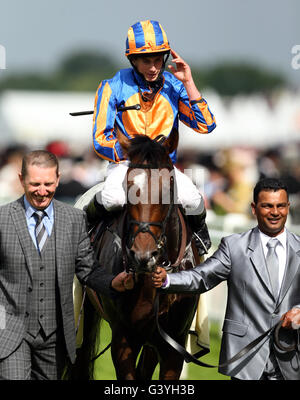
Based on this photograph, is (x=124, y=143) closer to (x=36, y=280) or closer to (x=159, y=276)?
(x=159, y=276)

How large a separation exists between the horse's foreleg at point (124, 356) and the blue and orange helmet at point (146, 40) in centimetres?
175

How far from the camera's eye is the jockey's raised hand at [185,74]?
16.6ft

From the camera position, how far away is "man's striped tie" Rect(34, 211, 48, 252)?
440 centimetres

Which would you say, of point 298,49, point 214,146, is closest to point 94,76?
point 214,146

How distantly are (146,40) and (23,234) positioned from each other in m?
1.52

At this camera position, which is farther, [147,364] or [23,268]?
[147,364]

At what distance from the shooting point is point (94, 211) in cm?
535

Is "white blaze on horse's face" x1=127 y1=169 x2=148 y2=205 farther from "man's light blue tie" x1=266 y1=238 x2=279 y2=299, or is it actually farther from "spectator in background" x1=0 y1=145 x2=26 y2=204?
"spectator in background" x1=0 y1=145 x2=26 y2=204

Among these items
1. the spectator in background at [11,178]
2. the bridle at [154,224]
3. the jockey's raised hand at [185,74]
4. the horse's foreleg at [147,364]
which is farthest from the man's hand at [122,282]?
the spectator in background at [11,178]

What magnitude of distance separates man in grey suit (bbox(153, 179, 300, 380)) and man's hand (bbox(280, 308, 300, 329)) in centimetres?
2

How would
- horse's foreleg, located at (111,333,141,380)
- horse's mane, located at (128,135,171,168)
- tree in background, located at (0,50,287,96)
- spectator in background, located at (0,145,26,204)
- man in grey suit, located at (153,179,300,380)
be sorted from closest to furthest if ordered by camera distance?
man in grey suit, located at (153,179,300,380) < horse's mane, located at (128,135,171,168) < horse's foreleg, located at (111,333,141,380) < spectator in background, located at (0,145,26,204) < tree in background, located at (0,50,287,96)

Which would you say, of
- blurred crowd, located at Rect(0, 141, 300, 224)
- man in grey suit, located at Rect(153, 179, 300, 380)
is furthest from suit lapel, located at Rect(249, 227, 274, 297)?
blurred crowd, located at Rect(0, 141, 300, 224)

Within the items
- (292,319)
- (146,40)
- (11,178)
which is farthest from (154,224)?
(11,178)

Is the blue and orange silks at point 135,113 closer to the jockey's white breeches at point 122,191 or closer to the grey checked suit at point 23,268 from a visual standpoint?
the jockey's white breeches at point 122,191
